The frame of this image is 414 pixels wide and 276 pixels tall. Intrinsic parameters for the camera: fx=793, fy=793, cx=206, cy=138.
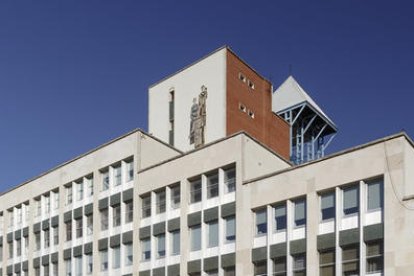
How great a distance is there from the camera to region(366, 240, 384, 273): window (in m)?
42.5

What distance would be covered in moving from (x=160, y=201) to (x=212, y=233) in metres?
6.32

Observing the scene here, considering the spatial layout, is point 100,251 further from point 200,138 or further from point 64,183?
point 200,138

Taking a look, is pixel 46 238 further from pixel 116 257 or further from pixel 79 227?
pixel 116 257

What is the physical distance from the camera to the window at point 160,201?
56.7 metres

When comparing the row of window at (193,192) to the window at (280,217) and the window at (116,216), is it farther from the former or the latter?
the window at (280,217)

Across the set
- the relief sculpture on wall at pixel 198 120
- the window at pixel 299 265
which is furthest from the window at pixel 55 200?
the window at pixel 299 265

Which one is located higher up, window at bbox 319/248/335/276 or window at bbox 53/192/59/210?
window at bbox 53/192/59/210

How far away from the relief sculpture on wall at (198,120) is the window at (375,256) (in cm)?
2741

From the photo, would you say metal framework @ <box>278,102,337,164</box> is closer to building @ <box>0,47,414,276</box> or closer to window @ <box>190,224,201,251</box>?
building @ <box>0,47,414,276</box>

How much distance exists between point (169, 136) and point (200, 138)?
4618 mm

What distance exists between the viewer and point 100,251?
6119cm

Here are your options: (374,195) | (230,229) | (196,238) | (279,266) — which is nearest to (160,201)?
(196,238)

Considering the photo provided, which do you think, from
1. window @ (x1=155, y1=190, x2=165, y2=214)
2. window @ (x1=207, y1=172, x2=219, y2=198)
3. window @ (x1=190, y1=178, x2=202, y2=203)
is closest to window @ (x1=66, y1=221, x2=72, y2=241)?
window @ (x1=155, y1=190, x2=165, y2=214)

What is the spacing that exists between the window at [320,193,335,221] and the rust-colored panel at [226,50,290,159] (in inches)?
901
